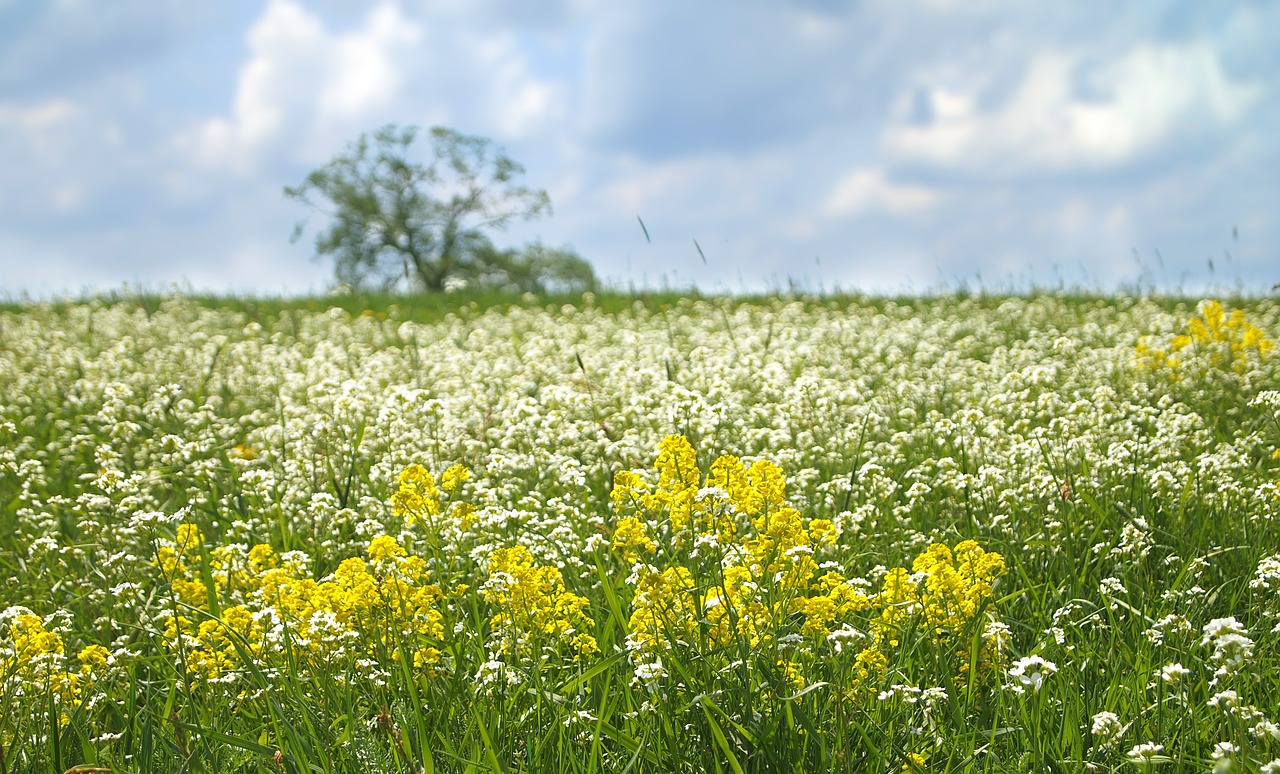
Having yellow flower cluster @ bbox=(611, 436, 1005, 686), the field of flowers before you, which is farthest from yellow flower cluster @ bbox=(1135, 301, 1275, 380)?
yellow flower cluster @ bbox=(611, 436, 1005, 686)

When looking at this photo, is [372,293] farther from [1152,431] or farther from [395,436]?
[1152,431]

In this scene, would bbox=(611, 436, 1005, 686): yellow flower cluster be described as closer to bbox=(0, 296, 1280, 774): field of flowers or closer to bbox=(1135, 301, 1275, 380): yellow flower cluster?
bbox=(0, 296, 1280, 774): field of flowers

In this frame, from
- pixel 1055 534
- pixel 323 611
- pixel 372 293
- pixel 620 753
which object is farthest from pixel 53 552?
pixel 372 293

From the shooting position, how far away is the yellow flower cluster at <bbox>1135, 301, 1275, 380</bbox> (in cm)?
848

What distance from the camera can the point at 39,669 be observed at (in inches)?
140

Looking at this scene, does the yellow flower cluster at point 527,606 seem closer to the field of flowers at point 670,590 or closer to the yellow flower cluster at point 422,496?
the field of flowers at point 670,590

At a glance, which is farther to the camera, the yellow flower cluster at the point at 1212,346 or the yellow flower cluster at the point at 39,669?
the yellow flower cluster at the point at 1212,346

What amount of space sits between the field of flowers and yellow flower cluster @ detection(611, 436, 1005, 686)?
2 centimetres

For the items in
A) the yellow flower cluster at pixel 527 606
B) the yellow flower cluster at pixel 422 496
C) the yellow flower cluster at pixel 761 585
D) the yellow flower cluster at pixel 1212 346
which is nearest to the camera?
the yellow flower cluster at pixel 761 585

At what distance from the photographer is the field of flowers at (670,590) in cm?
303

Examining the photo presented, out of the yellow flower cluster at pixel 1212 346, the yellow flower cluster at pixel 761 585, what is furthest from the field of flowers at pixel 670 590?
the yellow flower cluster at pixel 1212 346

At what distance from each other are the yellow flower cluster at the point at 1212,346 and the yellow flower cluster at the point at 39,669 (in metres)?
7.92

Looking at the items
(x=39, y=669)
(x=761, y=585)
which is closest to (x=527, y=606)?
(x=761, y=585)

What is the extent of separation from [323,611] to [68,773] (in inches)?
35.8
